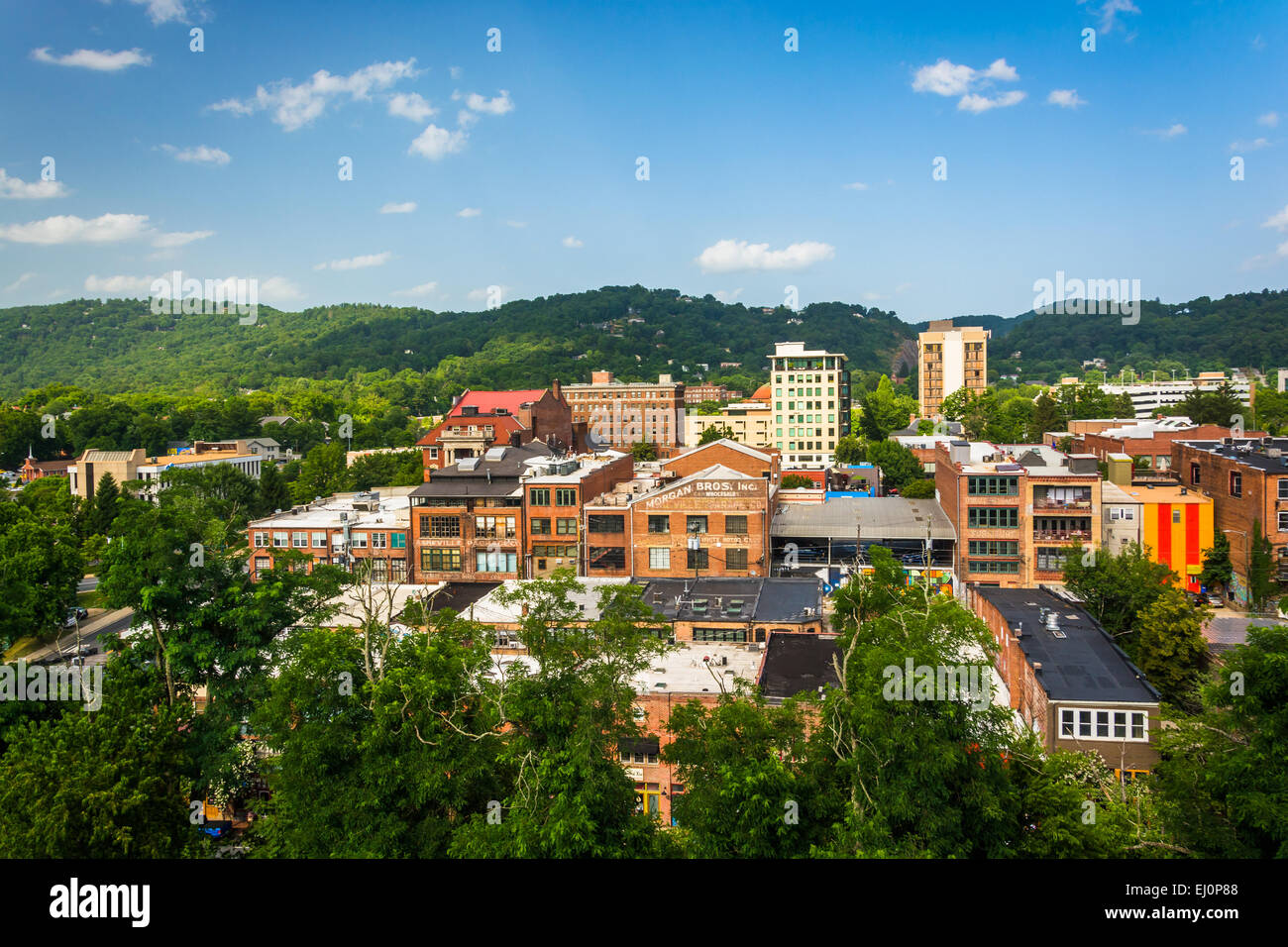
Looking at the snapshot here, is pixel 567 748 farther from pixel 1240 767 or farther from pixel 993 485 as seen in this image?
pixel 993 485

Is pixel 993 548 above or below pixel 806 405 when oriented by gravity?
below

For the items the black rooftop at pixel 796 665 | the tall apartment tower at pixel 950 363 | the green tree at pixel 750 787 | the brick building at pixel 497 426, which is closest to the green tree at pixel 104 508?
the brick building at pixel 497 426

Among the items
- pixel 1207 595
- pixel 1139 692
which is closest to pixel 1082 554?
pixel 1207 595

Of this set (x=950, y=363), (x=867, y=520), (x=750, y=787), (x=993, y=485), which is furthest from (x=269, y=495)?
(x=950, y=363)

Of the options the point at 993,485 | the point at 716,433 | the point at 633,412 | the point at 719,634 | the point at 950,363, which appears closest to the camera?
the point at 719,634

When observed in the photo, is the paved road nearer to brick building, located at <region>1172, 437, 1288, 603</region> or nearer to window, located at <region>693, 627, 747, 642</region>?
window, located at <region>693, 627, 747, 642</region>

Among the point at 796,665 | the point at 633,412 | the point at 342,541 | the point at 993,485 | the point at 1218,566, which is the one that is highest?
the point at 633,412

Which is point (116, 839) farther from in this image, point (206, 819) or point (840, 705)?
point (840, 705)
